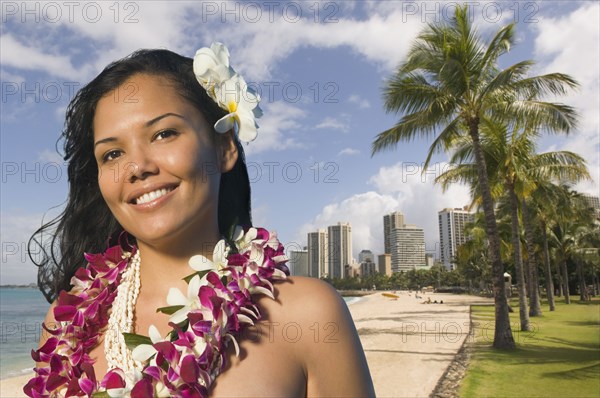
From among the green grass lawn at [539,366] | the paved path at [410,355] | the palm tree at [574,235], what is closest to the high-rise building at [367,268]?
the palm tree at [574,235]

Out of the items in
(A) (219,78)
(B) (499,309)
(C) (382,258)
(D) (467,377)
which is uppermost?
(C) (382,258)

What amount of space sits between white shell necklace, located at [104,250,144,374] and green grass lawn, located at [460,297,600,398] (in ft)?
24.8

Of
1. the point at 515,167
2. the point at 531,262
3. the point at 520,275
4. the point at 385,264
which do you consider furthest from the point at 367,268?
the point at 515,167

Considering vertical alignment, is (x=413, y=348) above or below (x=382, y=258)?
below

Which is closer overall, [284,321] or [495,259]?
[284,321]

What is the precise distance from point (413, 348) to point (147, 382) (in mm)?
13449

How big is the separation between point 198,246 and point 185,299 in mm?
190

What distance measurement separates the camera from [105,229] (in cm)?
211

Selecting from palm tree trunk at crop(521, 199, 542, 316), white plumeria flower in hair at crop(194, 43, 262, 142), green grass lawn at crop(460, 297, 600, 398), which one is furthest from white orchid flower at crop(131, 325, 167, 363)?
palm tree trunk at crop(521, 199, 542, 316)

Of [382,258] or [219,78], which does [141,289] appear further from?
[382,258]

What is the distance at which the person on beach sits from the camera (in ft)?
4.79

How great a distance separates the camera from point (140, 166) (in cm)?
154

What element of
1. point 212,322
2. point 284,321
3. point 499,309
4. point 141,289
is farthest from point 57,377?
point 499,309

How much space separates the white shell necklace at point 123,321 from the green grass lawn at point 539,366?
7545mm
